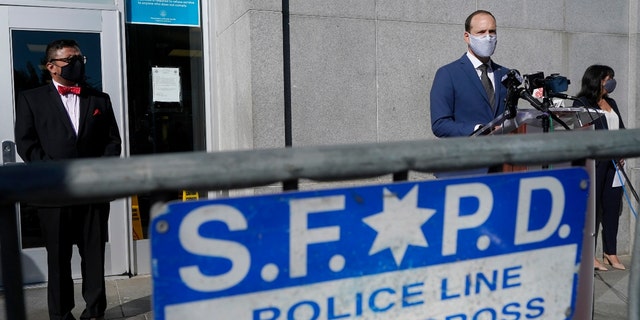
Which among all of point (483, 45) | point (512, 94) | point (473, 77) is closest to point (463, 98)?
point (473, 77)

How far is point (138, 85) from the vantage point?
17.2 feet

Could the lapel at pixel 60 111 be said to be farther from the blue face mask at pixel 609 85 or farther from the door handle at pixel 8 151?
the blue face mask at pixel 609 85

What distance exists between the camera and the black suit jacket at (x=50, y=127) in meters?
3.72

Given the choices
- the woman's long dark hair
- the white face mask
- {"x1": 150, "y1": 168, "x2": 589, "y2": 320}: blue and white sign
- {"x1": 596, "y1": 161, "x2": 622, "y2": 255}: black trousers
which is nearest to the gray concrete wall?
the woman's long dark hair

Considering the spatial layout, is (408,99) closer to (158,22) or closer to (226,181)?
(158,22)

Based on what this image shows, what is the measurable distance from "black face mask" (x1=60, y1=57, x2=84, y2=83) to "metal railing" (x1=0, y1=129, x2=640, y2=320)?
2962 millimetres

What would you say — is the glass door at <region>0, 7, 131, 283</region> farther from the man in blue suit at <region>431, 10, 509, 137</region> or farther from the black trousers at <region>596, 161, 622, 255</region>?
the black trousers at <region>596, 161, 622, 255</region>

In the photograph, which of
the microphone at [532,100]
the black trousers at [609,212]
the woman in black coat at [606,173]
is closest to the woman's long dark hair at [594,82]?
the woman in black coat at [606,173]

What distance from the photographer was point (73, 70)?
382cm

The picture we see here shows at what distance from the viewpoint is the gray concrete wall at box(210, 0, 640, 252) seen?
4.77 metres

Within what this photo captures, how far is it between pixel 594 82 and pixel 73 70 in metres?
4.52

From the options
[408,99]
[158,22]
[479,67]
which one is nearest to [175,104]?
[158,22]

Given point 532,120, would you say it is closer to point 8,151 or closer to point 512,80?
point 512,80

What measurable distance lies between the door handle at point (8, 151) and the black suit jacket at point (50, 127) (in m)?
1.23
